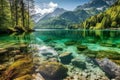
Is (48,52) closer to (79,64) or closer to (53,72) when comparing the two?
(79,64)

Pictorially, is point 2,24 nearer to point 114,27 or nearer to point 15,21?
point 15,21

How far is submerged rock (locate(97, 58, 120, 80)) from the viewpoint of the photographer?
12344 mm

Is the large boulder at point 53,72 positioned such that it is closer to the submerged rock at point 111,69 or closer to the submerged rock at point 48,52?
the submerged rock at point 111,69

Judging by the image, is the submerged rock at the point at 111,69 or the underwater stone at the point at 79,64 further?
the underwater stone at the point at 79,64

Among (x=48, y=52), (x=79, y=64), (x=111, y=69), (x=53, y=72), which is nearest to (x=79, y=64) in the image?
(x=79, y=64)

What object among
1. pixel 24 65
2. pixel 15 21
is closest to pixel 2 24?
pixel 15 21

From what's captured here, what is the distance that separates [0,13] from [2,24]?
10.7 feet

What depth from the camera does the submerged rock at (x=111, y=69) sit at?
486 inches

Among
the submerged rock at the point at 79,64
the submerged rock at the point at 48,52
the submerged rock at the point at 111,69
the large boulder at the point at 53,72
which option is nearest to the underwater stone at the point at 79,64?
the submerged rock at the point at 79,64

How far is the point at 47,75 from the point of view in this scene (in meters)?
12.3

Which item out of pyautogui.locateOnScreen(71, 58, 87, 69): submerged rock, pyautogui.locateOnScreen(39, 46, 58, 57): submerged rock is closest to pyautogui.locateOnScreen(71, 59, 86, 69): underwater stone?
pyautogui.locateOnScreen(71, 58, 87, 69): submerged rock

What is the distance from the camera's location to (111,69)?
43.7 feet

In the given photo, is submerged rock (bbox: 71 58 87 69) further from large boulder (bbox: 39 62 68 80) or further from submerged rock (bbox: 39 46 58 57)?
submerged rock (bbox: 39 46 58 57)

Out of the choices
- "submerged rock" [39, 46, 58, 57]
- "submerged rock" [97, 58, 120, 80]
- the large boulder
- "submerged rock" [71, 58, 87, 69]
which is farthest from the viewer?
"submerged rock" [39, 46, 58, 57]
